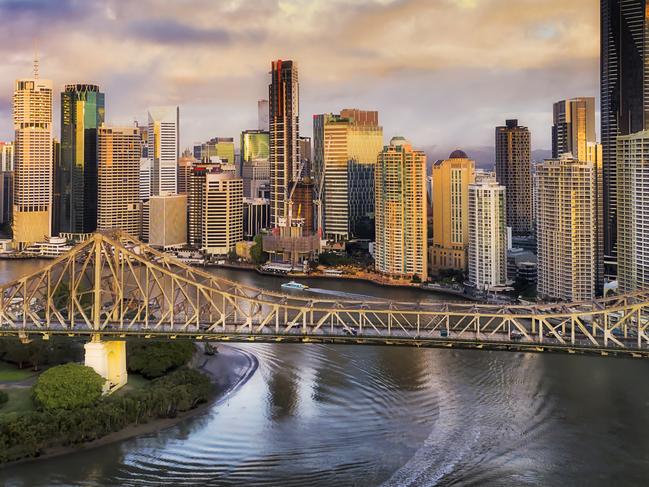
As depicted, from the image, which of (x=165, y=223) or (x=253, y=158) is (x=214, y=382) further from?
(x=253, y=158)

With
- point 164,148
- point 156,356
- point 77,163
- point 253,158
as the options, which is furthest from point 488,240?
point 253,158

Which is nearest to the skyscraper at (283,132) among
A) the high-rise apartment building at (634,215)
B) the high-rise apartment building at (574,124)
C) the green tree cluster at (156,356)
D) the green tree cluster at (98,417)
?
the high-rise apartment building at (574,124)

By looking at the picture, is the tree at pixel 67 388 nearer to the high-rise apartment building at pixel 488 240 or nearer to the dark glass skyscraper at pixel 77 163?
the high-rise apartment building at pixel 488 240

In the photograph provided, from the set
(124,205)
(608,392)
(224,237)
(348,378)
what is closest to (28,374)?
(348,378)

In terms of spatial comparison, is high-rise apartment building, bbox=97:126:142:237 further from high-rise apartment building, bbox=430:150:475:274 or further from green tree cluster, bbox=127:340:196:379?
green tree cluster, bbox=127:340:196:379

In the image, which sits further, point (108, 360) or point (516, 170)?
point (516, 170)
